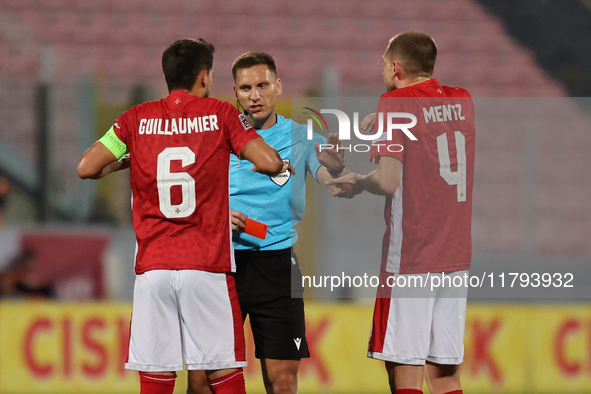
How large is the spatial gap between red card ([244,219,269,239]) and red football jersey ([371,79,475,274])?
62 cm

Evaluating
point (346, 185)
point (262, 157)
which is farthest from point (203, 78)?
point (346, 185)

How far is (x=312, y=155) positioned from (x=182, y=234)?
1.04 metres

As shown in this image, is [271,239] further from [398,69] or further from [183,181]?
[398,69]

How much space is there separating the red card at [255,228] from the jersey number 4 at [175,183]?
500 millimetres

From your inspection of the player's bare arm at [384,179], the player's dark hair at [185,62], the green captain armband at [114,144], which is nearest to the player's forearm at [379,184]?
the player's bare arm at [384,179]

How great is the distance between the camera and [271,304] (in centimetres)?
→ 377

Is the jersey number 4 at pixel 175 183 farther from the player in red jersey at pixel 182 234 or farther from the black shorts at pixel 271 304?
the black shorts at pixel 271 304

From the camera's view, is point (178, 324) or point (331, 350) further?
point (331, 350)

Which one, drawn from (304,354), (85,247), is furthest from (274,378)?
(85,247)

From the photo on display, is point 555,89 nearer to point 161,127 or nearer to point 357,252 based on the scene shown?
point 357,252

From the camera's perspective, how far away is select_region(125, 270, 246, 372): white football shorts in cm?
314

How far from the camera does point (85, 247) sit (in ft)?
23.8

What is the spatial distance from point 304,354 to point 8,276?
446 cm

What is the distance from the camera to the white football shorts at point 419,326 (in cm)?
331
